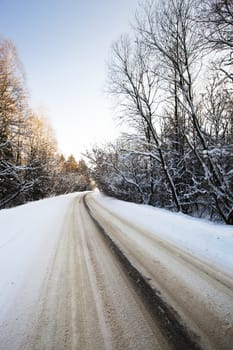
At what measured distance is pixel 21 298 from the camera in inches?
102

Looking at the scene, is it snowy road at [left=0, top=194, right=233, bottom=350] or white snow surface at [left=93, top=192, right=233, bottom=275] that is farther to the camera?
white snow surface at [left=93, top=192, right=233, bottom=275]

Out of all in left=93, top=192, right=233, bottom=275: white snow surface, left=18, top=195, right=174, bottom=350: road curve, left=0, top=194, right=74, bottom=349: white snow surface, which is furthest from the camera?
left=93, top=192, right=233, bottom=275: white snow surface

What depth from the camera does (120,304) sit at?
2332 mm

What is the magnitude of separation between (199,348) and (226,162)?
28.4ft

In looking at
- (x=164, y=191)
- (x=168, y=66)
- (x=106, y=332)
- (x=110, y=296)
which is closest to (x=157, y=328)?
(x=106, y=332)

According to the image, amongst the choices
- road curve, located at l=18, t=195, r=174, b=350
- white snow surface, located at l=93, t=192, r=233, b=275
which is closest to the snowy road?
road curve, located at l=18, t=195, r=174, b=350

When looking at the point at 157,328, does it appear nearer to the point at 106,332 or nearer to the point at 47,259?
the point at 106,332

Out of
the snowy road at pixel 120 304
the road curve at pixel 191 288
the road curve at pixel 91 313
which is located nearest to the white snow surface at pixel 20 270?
the snowy road at pixel 120 304

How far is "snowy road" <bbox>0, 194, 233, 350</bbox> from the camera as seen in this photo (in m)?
1.81

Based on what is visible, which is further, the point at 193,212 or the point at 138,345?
the point at 193,212

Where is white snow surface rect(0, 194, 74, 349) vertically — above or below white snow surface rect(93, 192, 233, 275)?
above

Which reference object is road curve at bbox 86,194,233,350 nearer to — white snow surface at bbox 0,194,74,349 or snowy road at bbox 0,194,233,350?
snowy road at bbox 0,194,233,350

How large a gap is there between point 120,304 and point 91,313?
1.13 ft

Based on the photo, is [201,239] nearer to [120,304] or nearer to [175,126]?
[120,304]
